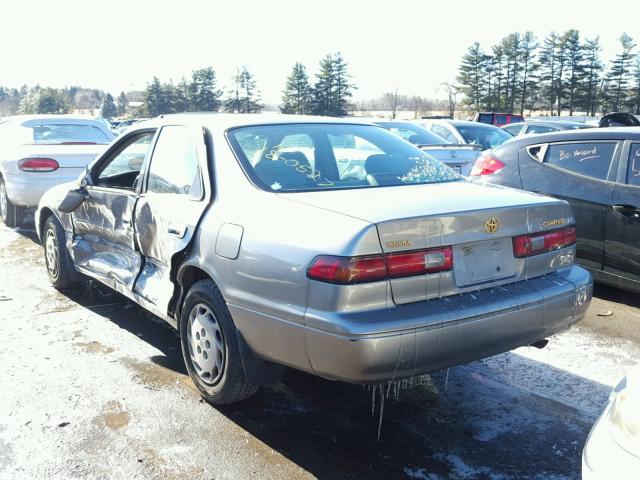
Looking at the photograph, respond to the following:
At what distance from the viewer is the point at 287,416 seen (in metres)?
3.63

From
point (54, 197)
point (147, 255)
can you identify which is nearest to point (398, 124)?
→ point (54, 197)

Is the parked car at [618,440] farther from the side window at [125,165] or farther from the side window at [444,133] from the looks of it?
the side window at [444,133]

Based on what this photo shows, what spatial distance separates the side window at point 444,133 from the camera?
12.5 m

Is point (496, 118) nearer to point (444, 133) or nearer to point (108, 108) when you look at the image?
point (444, 133)

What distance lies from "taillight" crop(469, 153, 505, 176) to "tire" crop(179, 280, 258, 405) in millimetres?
3837

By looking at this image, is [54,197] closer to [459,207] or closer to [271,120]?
[271,120]

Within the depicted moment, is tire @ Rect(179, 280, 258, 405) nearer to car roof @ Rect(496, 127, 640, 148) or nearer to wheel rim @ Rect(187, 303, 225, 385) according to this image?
wheel rim @ Rect(187, 303, 225, 385)

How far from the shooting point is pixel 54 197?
5859mm

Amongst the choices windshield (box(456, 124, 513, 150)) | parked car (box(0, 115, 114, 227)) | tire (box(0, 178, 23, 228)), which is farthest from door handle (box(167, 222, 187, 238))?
windshield (box(456, 124, 513, 150))

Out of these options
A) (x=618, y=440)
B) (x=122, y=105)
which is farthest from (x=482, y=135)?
(x=122, y=105)

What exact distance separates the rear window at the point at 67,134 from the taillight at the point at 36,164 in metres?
1.21

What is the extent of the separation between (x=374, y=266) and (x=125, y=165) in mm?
3150

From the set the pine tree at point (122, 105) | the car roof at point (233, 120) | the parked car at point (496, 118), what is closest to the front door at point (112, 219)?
the car roof at point (233, 120)

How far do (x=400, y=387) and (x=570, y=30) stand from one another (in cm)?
7023
